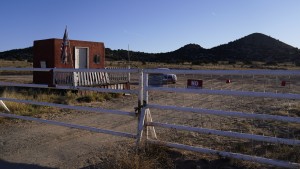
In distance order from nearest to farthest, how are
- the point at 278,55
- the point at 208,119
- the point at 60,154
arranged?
1. the point at 60,154
2. the point at 208,119
3. the point at 278,55

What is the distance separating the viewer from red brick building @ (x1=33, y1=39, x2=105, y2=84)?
2209 cm

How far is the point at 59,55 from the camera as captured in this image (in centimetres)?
2228

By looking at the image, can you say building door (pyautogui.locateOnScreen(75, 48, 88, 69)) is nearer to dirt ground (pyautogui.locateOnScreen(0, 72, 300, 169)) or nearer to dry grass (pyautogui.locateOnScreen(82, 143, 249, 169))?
dirt ground (pyautogui.locateOnScreen(0, 72, 300, 169))

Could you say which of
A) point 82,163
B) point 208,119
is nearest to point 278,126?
point 208,119

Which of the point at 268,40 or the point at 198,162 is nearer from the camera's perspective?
the point at 198,162

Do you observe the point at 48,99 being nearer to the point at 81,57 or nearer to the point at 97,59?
the point at 81,57

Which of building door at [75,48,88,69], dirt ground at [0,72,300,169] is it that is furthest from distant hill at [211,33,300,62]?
dirt ground at [0,72,300,169]

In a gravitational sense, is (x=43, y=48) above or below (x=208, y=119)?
above

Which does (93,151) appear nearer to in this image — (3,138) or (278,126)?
(3,138)

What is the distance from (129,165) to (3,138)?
4.15 m

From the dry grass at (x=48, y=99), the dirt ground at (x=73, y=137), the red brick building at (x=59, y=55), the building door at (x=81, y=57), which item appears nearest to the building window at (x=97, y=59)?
the red brick building at (x=59, y=55)

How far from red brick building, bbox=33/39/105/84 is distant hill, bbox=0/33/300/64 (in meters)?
78.3

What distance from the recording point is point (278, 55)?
10944cm

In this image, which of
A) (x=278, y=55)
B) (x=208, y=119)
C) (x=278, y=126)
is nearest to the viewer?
(x=278, y=126)
